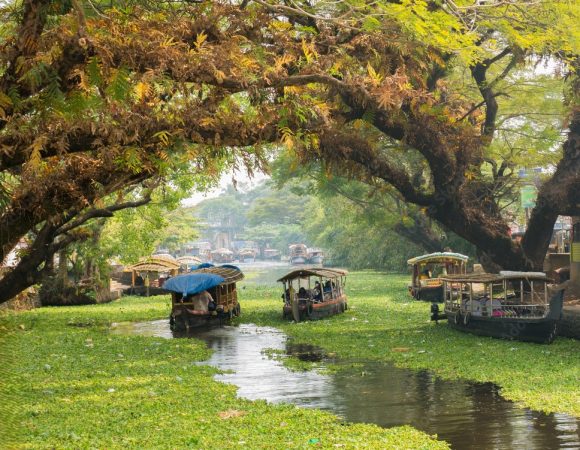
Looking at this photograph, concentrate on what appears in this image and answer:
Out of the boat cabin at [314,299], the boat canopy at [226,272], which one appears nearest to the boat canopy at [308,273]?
the boat cabin at [314,299]

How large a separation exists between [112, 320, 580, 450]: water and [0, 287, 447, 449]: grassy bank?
0.60 metres

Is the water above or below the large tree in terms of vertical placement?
below

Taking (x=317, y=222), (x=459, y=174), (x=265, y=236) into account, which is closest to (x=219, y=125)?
(x=459, y=174)

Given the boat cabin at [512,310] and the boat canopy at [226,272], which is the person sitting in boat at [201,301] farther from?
the boat cabin at [512,310]

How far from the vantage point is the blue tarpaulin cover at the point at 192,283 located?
86.8ft

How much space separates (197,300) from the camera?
27109 millimetres

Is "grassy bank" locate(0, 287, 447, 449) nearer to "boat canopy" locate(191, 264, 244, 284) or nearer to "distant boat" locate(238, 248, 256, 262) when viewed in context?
"boat canopy" locate(191, 264, 244, 284)

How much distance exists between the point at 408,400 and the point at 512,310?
28.5 feet

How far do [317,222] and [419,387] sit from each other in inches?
2832

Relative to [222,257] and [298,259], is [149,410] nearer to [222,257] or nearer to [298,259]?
[298,259]

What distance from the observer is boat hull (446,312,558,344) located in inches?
752

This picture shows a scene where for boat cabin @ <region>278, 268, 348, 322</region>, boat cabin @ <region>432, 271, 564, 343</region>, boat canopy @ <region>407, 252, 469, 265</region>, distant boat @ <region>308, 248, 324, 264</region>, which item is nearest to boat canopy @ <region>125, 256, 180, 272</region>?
boat canopy @ <region>407, 252, 469, 265</region>

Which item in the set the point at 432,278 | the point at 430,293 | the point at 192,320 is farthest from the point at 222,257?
the point at 192,320

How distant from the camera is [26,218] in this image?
37.8 ft
